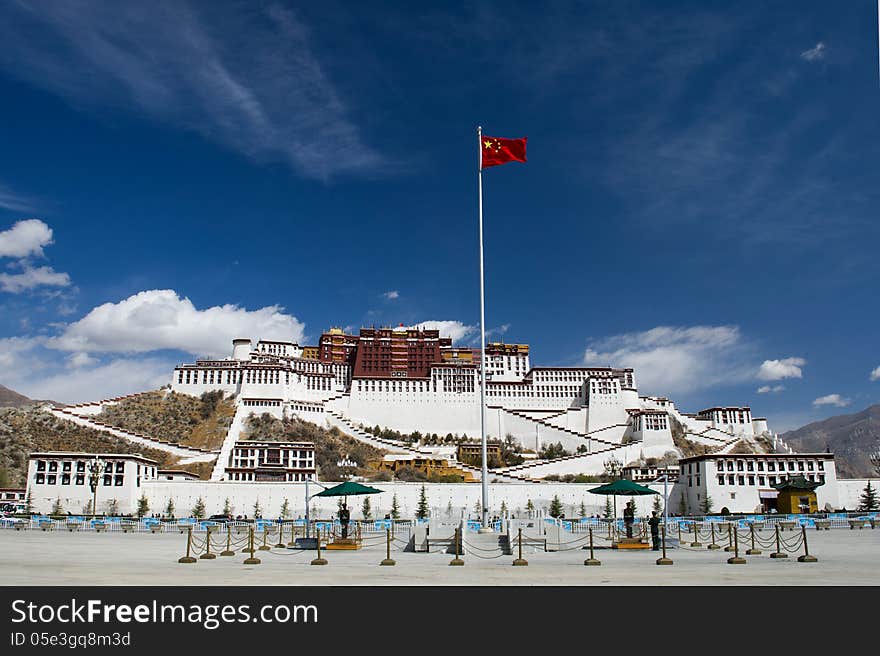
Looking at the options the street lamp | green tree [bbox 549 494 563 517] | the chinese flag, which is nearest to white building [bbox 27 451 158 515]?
the street lamp

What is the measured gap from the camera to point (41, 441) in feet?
252

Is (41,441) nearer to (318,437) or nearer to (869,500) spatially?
(318,437)

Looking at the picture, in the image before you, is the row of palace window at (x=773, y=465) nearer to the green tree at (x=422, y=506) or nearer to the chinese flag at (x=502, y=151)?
the green tree at (x=422, y=506)

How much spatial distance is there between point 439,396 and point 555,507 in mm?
50241

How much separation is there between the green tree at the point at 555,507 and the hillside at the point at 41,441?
1649 inches

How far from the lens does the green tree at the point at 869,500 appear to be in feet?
202

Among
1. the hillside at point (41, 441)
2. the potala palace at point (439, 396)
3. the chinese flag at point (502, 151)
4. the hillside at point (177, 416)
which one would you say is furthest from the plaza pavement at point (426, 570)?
the hillside at point (177, 416)

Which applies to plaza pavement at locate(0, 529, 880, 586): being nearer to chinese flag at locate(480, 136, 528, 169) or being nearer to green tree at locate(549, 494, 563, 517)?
chinese flag at locate(480, 136, 528, 169)

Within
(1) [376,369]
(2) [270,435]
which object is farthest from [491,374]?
(2) [270,435]

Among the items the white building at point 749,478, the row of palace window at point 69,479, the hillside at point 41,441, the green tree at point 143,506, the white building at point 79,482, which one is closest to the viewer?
the green tree at point 143,506

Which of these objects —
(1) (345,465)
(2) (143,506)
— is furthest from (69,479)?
(1) (345,465)
